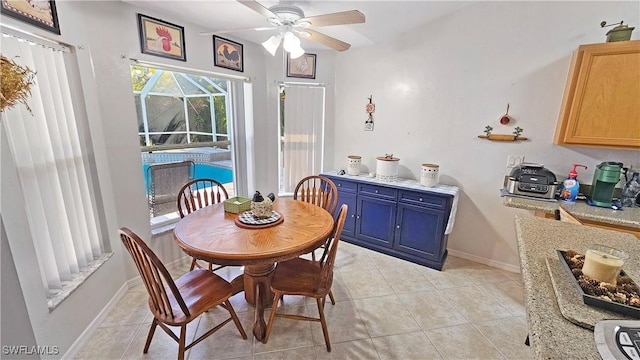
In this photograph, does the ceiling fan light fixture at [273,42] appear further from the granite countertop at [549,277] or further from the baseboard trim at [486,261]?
the baseboard trim at [486,261]

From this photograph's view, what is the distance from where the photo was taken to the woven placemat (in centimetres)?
74

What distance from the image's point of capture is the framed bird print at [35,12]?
134 centimetres

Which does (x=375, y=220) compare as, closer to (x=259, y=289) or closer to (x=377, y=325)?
(x=377, y=325)

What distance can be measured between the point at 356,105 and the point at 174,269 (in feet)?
9.28

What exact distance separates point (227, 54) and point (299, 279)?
2446mm

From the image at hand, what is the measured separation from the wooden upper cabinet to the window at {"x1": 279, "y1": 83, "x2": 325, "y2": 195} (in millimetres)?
2504

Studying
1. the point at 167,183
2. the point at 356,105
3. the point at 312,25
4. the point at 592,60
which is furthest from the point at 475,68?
the point at 167,183

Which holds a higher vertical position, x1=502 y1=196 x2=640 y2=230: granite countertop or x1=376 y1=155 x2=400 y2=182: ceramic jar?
x1=376 y1=155 x2=400 y2=182: ceramic jar

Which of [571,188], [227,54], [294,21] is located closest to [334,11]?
[294,21]

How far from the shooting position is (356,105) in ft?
11.2

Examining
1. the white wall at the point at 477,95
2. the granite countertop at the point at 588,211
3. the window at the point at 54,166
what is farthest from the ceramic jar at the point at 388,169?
the window at the point at 54,166

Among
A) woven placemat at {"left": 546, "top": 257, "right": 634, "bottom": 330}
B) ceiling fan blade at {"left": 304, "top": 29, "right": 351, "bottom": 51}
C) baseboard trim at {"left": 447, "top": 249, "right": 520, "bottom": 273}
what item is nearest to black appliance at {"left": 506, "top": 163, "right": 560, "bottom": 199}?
baseboard trim at {"left": 447, "top": 249, "right": 520, "bottom": 273}

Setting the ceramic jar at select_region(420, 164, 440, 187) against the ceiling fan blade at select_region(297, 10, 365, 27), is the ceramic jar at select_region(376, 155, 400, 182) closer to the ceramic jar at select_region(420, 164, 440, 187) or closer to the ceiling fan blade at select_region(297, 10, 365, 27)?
the ceramic jar at select_region(420, 164, 440, 187)

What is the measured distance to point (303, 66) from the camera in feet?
10.9
